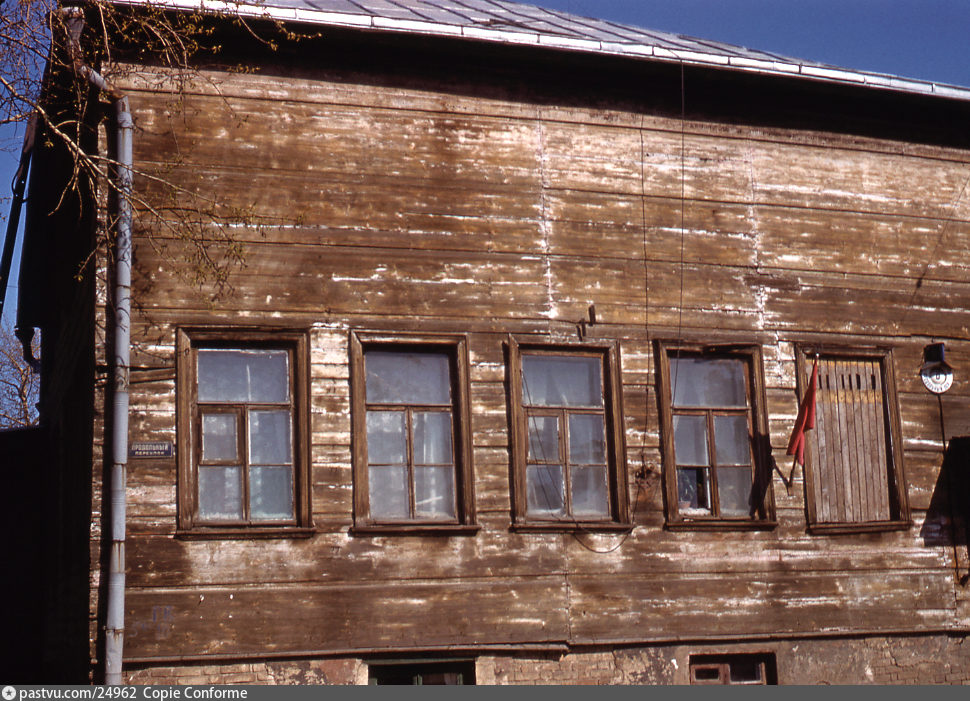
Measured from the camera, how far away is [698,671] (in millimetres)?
10672

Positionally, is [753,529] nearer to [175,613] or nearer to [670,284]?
[670,284]

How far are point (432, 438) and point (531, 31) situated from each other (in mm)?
3833

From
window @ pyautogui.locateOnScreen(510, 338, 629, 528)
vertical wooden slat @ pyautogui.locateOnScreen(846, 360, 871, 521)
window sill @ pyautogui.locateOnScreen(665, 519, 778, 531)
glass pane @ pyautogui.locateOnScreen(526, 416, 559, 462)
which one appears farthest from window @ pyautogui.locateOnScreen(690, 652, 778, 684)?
glass pane @ pyautogui.locateOnScreen(526, 416, 559, 462)

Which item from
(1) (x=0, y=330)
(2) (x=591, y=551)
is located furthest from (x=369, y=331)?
(1) (x=0, y=330)

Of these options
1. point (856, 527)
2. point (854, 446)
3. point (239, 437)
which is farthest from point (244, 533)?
point (854, 446)

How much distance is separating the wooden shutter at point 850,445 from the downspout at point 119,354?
625 cm

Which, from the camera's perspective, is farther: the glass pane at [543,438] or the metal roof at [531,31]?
the glass pane at [543,438]

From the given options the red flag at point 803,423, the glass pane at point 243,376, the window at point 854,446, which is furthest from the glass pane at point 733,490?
the glass pane at point 243,376

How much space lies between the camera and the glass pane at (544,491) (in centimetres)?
1043

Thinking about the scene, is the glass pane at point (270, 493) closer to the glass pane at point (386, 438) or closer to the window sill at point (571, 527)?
the glass pane at point (386, 438)

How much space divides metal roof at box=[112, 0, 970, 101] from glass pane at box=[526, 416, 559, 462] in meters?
3.38

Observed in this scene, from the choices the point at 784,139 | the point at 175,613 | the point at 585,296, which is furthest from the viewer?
the point at 784,139

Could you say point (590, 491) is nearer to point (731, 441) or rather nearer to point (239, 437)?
point (731, 441)

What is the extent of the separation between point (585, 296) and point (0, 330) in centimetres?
2451
